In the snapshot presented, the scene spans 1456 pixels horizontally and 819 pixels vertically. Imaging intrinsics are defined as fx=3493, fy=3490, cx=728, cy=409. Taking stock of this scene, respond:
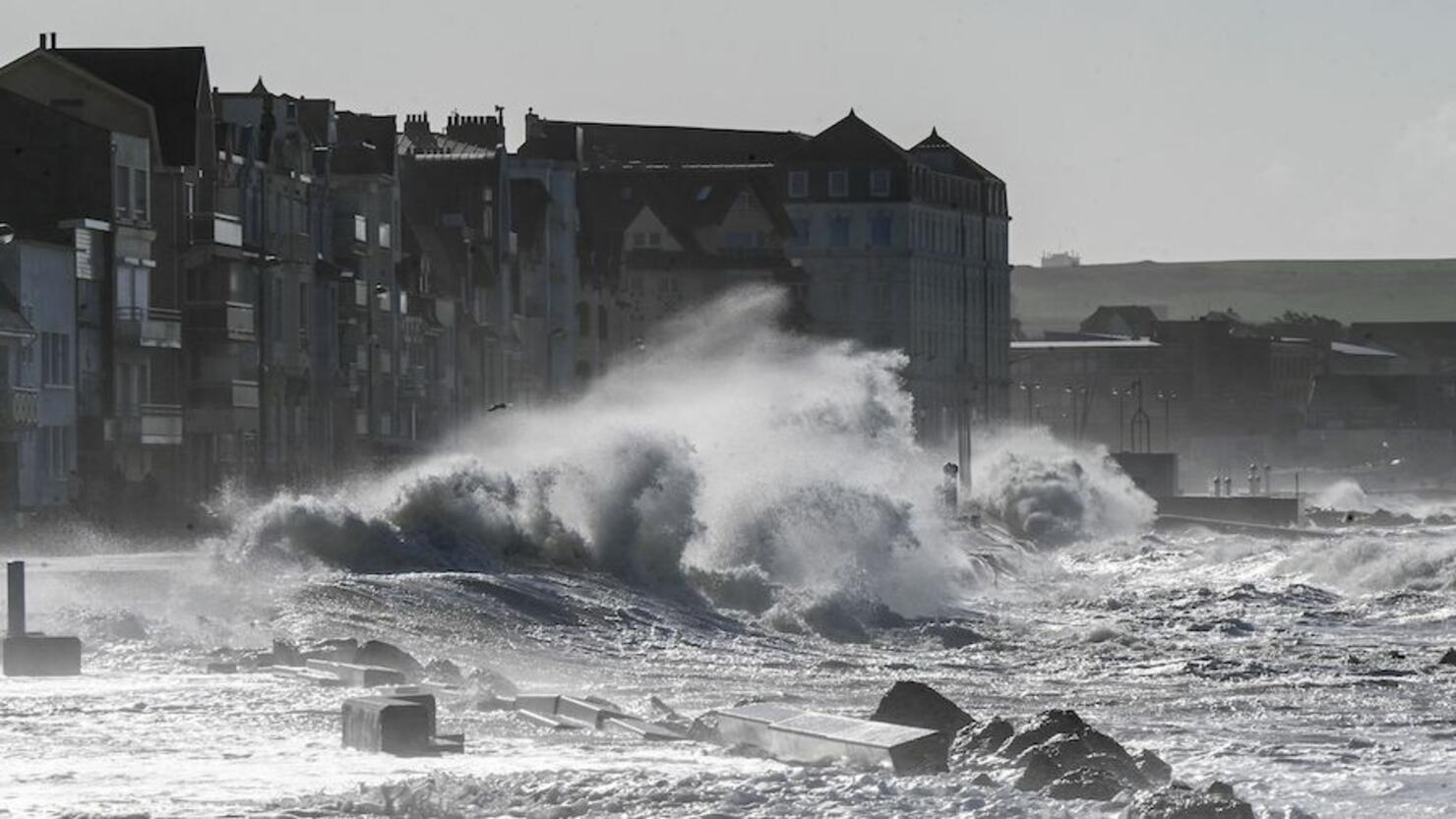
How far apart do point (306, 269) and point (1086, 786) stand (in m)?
56.9

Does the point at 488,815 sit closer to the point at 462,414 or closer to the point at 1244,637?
the point at 1244,637

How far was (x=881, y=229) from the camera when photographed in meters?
149

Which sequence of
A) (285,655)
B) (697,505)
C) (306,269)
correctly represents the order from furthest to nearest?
(306,269) < (697,505) < (285,655)

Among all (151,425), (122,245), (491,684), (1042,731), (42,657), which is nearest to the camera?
(1042,731)

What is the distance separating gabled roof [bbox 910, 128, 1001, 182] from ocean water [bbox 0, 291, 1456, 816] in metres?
59.3

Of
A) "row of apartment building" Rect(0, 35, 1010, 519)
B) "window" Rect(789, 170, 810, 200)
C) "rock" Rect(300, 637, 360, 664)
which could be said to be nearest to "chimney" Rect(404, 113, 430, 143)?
"row of apartment building" Rect(0, 35, 1010, 519)

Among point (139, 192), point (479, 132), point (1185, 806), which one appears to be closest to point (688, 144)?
point (479, 132)

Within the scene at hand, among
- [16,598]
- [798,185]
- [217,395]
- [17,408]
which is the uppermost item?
[798,185]

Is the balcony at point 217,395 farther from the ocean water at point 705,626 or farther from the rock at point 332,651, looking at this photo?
the rock at point 332,651

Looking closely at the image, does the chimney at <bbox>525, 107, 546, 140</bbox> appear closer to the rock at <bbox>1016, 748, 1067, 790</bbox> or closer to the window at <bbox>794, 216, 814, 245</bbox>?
the window at <bbox>794, 216, 814, 245</bbox>

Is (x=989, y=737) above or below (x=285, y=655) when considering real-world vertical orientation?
below

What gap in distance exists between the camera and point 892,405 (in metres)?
91.2

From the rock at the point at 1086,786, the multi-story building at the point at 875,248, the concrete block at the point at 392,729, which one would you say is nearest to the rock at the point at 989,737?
the rock at the point at 1086,786

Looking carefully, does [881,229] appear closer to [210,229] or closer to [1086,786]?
[210,229]
